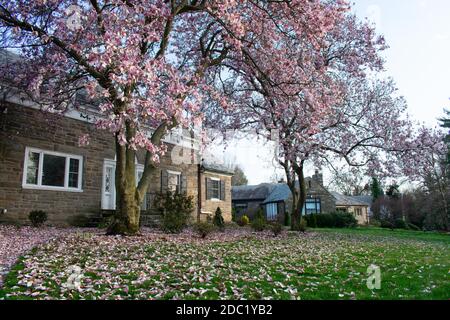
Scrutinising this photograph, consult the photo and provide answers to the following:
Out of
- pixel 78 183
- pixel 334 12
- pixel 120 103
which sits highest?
pixel 334 12

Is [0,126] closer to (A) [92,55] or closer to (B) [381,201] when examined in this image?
(A) [92,55]

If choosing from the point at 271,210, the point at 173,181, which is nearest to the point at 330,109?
the point at 173,181

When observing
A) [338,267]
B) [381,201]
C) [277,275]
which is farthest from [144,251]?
[381,201]

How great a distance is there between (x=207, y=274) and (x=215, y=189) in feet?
59.9

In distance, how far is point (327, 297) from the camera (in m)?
4.41

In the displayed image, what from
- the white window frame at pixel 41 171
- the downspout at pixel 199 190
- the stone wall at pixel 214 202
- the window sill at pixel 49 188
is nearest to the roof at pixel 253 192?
the stone wall at pixel 214 202

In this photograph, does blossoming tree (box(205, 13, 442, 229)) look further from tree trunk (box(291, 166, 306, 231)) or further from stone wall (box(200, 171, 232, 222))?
stone wall (box(200, 171, 232, 222))

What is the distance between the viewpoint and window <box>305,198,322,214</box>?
3797 centimetres

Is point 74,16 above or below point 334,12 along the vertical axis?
below

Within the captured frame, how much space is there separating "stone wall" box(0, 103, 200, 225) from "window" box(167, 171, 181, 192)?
13.2 ft

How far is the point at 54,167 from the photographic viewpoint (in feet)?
46.8

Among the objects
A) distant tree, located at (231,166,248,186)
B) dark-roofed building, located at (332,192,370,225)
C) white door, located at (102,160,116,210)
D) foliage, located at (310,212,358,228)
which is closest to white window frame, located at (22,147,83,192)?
white door, located at (102,160,116,210)
